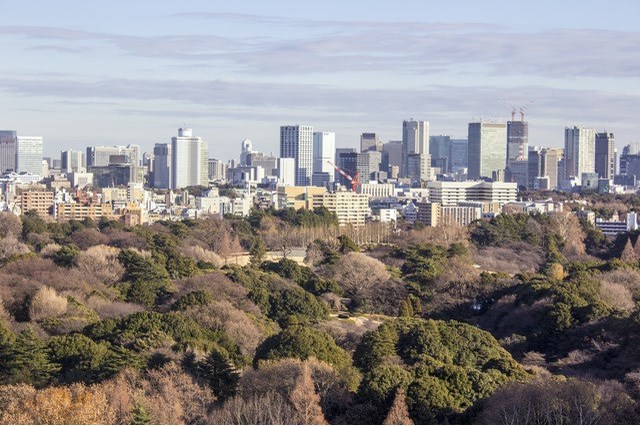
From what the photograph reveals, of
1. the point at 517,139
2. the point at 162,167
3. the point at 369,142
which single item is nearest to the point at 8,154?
the point at 162,167

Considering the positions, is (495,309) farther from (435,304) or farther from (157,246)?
(157,246)

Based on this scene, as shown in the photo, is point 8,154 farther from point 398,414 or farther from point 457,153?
point 398,414

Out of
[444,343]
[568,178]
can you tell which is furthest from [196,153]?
[444,343]

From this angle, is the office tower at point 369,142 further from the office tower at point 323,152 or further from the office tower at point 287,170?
the office tower at point 287,170

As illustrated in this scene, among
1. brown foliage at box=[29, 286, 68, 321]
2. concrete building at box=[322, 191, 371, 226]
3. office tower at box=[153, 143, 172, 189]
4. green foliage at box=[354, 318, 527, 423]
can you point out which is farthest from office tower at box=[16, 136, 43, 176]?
green foliage at box=[354, 318, 527, 423]

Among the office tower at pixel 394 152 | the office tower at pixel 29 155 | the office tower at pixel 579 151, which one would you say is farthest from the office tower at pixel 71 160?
the office tower at pixel 579 151
